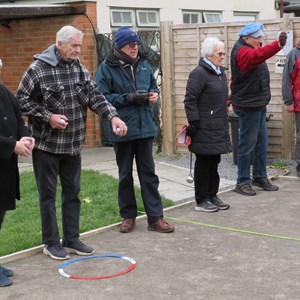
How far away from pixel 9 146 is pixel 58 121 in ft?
1.95

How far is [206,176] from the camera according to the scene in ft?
23.2

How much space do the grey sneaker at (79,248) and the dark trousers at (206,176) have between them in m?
1.81

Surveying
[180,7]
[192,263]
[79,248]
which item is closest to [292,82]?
[192,263]

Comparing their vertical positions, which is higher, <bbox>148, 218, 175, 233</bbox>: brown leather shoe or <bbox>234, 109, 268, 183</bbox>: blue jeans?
<bbox>234, 109, 268, 183</bbox>: blue jeans

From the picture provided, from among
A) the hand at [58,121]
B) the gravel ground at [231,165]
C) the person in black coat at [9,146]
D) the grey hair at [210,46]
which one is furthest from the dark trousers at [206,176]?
the person in black coat at [9,146]

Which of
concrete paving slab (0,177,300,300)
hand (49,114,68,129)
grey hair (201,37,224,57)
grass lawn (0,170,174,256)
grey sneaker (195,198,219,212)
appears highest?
grey hair (201,37,224,57)

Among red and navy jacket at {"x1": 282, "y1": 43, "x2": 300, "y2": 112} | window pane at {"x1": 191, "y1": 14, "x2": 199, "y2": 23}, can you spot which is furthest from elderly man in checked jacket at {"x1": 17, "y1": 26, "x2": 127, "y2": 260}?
window pane at {"x1": 191, "y1": 14, "x2": 199, "y2": 23}

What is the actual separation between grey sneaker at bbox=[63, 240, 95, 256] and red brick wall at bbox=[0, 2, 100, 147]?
6.35 meters

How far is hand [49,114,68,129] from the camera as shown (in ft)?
17.1

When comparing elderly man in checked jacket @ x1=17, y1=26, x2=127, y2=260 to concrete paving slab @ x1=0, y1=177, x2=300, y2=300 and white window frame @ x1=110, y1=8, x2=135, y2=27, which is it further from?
white window frame @ x1=110, y1=8, x2=135, y2=27

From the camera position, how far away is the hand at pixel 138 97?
19.8 feet

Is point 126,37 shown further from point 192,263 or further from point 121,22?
point 121,22

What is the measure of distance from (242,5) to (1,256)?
1160 centimetres

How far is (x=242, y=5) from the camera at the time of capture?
1562 centimetres
